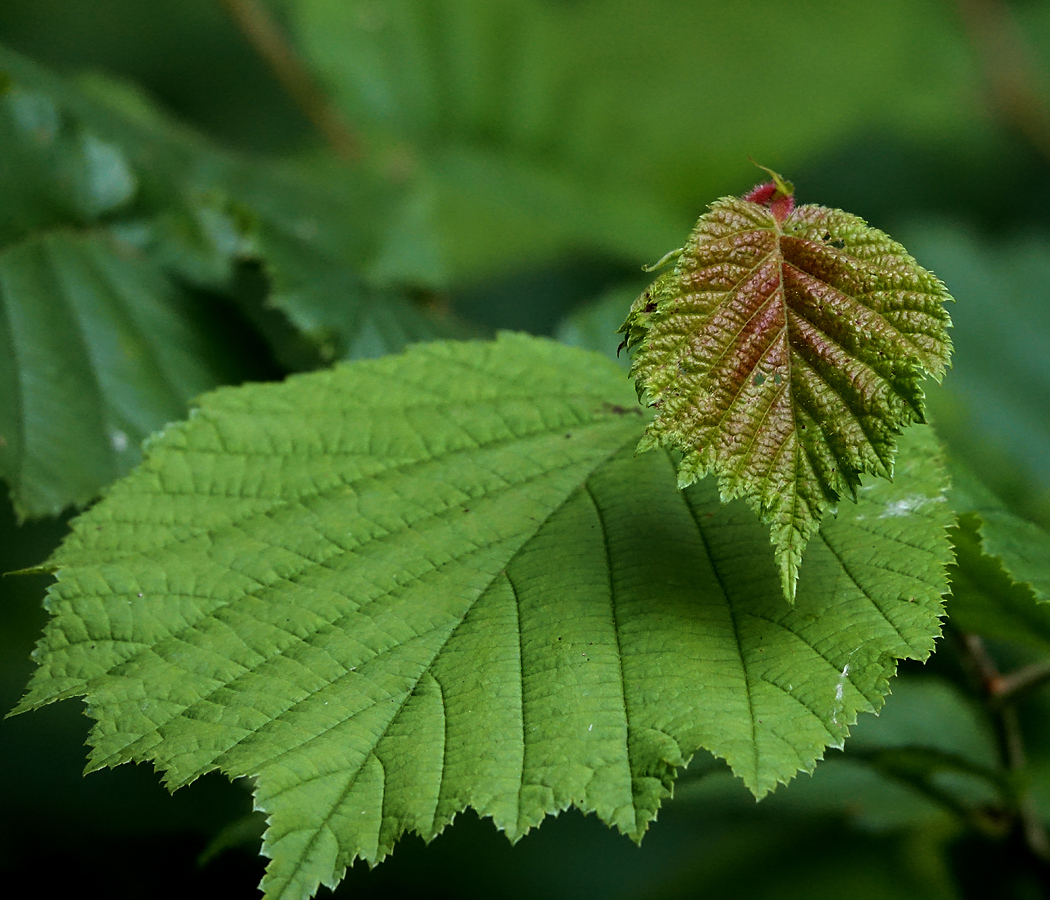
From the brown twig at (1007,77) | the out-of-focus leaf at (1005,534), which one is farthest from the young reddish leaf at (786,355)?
the brown twig at (1007,77)

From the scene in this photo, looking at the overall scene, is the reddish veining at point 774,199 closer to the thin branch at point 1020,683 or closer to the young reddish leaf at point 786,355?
the young reddish leaf at point 786,355

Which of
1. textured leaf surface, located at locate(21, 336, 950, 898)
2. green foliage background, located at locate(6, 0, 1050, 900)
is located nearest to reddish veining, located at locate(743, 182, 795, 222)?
textured leaf surface, located at locate(21, 336, 950, 898)

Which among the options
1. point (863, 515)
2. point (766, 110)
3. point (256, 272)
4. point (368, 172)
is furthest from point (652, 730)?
point (766, 110)

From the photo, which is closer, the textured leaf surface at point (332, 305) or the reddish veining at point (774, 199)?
the reddish veining at point (774, 199)

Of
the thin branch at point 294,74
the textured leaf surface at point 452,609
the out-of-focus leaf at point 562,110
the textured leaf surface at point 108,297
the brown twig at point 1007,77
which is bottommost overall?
the textured leaf surface at point 452,609

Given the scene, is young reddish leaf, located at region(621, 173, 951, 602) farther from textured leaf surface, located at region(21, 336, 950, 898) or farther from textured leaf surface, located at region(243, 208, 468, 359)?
textured leaf surface, located at region(243, 208, 468, 359)

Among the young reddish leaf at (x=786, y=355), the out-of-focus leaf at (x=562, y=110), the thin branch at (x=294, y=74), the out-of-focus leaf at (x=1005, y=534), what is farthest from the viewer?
the out-of-focus leaf at (x=562, y=110)

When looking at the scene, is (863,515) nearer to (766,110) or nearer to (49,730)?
(49,730)
